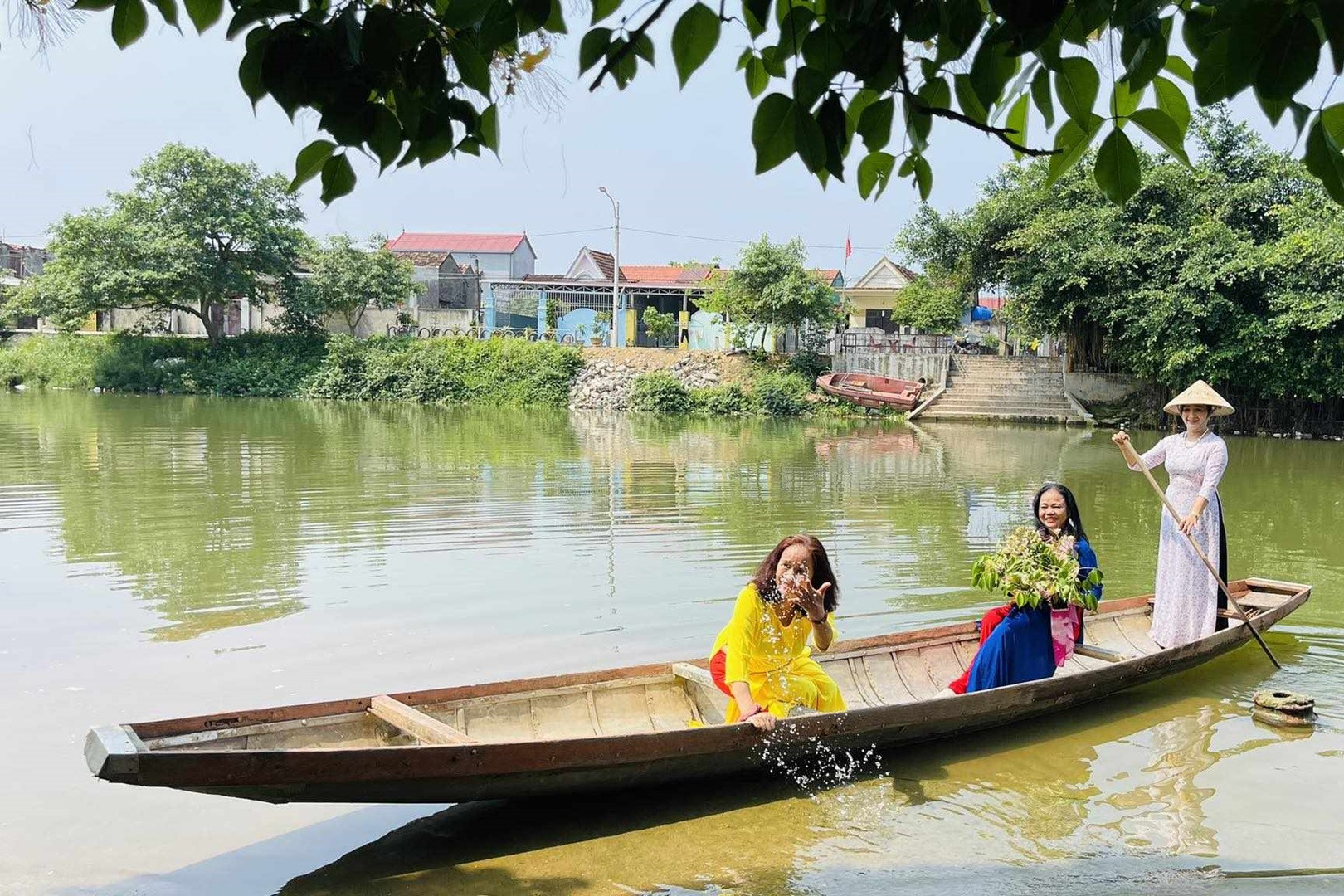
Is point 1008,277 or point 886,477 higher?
point 1008,277

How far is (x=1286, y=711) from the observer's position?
5.45 meters

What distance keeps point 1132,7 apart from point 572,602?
6.46m

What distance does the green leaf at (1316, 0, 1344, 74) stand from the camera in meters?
1.36

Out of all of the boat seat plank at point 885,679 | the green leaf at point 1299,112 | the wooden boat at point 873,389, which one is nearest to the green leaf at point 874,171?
the green leaf at point 1299,112

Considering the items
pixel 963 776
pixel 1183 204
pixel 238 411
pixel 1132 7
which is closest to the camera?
pixel 1132 7

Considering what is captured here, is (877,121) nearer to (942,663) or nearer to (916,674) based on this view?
(916,674)

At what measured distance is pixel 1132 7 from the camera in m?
1.70

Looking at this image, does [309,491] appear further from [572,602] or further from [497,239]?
[497,239]

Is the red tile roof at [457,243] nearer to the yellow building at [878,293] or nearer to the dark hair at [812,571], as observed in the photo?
the yellow building at [878,293]

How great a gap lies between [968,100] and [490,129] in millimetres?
883

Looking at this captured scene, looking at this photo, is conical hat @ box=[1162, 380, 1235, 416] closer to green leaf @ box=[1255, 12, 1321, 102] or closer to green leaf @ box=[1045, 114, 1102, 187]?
green leaf @ box=[1045, 114, 1102, 187]

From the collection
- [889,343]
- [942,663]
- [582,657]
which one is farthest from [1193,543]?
[889,343]

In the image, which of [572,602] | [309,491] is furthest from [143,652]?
[309,491]

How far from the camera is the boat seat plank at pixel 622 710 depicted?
465 centimetres
